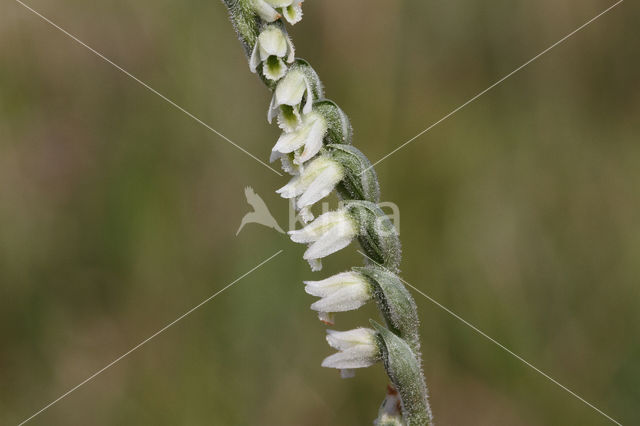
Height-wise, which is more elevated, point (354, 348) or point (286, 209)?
point (286, 209)

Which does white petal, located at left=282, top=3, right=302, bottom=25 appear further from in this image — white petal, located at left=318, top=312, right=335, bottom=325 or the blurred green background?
the blurred green background

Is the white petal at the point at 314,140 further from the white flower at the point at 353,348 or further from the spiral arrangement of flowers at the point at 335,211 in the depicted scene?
the white flower at the point at 353,348

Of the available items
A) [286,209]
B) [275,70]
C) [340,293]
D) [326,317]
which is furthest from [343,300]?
[286,209]

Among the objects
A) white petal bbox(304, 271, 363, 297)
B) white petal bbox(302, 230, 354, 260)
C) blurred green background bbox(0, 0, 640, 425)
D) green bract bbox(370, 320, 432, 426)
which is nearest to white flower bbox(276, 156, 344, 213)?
white petal bbox(302, 230, 354, 260)

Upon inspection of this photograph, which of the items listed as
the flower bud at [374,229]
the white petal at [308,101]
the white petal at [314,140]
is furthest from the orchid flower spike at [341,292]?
Answer: the white petal at [308,101]

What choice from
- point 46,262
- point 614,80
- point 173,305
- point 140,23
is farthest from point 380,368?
point 140,23

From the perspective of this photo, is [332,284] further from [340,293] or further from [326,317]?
[326,317]

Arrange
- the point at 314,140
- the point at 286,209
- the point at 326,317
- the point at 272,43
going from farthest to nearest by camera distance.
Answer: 1. the point at 286,209
2. the point at 326,317
3. the point at 314,140
4. the point at 272,43
